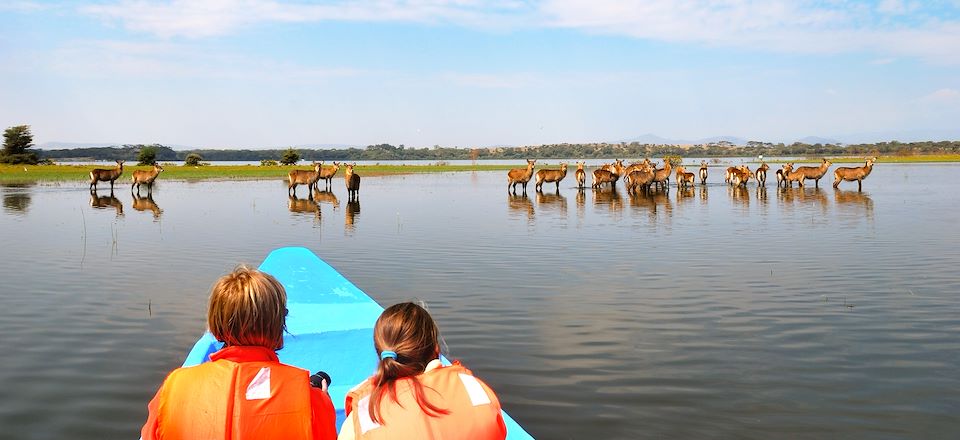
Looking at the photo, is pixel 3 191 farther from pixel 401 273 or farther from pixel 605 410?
pixel 605 410

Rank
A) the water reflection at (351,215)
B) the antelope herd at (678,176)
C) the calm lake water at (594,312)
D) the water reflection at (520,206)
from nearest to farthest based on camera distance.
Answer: the calm lake water at (594,312), the water reflection at (351,215), the water reflection at (520,206), the antelope herd at (678,176)

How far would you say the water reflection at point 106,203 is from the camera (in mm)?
28891

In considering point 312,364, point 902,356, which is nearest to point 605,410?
point 312,364

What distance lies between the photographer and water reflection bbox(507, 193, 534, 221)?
2553 centimetres

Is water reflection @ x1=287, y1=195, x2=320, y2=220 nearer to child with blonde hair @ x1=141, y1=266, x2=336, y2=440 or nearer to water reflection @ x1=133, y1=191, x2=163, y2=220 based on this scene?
water reflection @ x1=133, y1=191, x2=163, y2=220

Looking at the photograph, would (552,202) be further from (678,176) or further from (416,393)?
(416,393)

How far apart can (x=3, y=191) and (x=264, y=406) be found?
42646 millimetres

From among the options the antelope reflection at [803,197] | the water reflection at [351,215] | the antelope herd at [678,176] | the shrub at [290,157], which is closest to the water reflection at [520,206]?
the antelope herd at [678,176]

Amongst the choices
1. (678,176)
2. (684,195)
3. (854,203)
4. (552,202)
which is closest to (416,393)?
(854,203)

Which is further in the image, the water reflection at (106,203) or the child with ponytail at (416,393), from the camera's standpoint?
the water reflection at (106,203)

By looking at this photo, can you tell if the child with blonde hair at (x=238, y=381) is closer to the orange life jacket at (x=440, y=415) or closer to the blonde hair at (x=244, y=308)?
the blonde hair at (x=244, y=308)

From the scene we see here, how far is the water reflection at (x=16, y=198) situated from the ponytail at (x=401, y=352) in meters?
27.4

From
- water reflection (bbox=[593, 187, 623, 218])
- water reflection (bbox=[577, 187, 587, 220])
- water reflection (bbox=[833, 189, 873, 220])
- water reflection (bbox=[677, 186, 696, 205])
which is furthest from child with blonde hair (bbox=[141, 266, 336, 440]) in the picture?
water reflection (bbox=[677, 186, 696, 205])

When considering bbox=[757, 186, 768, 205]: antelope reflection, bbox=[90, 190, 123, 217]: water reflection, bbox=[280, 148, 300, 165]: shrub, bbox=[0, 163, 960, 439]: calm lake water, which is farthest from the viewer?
bbox=[280, 148, 300, 165]: shrub
